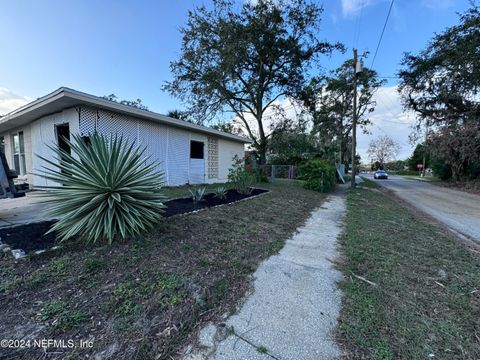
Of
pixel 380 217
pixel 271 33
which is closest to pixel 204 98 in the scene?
pixel 271 33

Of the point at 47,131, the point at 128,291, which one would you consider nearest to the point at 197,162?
the point at 47,131

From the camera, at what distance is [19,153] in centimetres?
927

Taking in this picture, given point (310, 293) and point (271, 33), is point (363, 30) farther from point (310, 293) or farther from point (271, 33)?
point (310, 293)

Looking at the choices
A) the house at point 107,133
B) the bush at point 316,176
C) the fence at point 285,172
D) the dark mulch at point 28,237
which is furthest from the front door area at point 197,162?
the fence at point 285,172

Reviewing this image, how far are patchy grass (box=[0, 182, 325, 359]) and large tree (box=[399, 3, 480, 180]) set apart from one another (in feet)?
59.4

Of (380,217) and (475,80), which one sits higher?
(475,80)

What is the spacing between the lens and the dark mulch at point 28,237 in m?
2.72

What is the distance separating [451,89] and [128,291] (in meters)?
21.6

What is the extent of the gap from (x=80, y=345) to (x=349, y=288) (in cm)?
257

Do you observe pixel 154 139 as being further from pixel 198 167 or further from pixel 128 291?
pixel 128 291

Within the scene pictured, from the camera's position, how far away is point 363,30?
33.7 ft

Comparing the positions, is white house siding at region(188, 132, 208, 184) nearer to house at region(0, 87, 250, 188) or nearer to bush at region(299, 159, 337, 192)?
house at region(0, 87, 250, 188)

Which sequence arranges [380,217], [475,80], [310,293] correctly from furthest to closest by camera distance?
1. [475,80]
2. [380,217]
3. [310,293]

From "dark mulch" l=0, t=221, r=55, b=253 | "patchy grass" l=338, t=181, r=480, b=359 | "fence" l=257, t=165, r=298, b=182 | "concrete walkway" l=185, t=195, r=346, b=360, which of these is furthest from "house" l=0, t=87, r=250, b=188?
"fence" l=257, t=165, r=298, b=182
